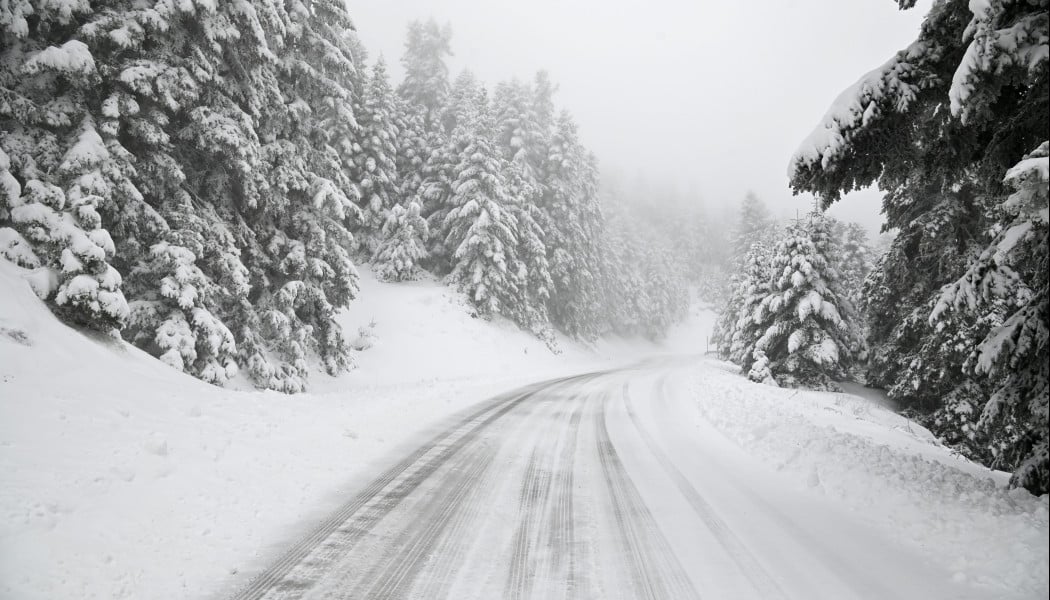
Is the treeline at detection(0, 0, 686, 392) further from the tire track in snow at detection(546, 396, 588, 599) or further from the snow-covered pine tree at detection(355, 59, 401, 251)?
the tire track in snow at detection(546, 396, 588, 599)

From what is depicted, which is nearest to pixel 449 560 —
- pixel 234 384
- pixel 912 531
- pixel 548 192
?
pixel 912 531

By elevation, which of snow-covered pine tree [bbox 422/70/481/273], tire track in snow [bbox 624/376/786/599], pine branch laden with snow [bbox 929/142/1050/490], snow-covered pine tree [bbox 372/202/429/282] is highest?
snow-covered pine tree [bbox 422/70/481/273]

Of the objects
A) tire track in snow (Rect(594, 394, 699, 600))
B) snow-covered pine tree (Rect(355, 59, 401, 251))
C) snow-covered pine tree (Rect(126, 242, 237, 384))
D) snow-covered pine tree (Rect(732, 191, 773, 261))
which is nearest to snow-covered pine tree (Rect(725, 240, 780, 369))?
tire track in snow (Rect(594, 394, 699, 600))

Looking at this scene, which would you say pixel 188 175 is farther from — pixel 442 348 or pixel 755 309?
pixel 755 309

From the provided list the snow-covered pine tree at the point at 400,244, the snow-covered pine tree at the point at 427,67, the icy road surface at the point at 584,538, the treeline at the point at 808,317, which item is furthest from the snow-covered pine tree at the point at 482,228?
the icy road surface at the point at 584,538

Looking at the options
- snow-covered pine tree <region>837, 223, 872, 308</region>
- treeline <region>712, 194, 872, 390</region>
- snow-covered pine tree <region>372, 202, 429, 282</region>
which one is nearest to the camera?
treeline <region>712, 194, 872, 390</region>

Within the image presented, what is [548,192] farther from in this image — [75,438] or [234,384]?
[75,438]

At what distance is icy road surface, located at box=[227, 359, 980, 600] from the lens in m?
3.60

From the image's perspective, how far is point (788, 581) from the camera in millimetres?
3828

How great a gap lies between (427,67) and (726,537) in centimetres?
3919

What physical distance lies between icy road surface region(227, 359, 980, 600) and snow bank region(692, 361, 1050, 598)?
306 millimetres

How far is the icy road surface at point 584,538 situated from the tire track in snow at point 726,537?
17 millimetres

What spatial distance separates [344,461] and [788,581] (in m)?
5.17

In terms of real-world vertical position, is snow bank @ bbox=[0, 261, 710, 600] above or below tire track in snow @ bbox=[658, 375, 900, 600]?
above
